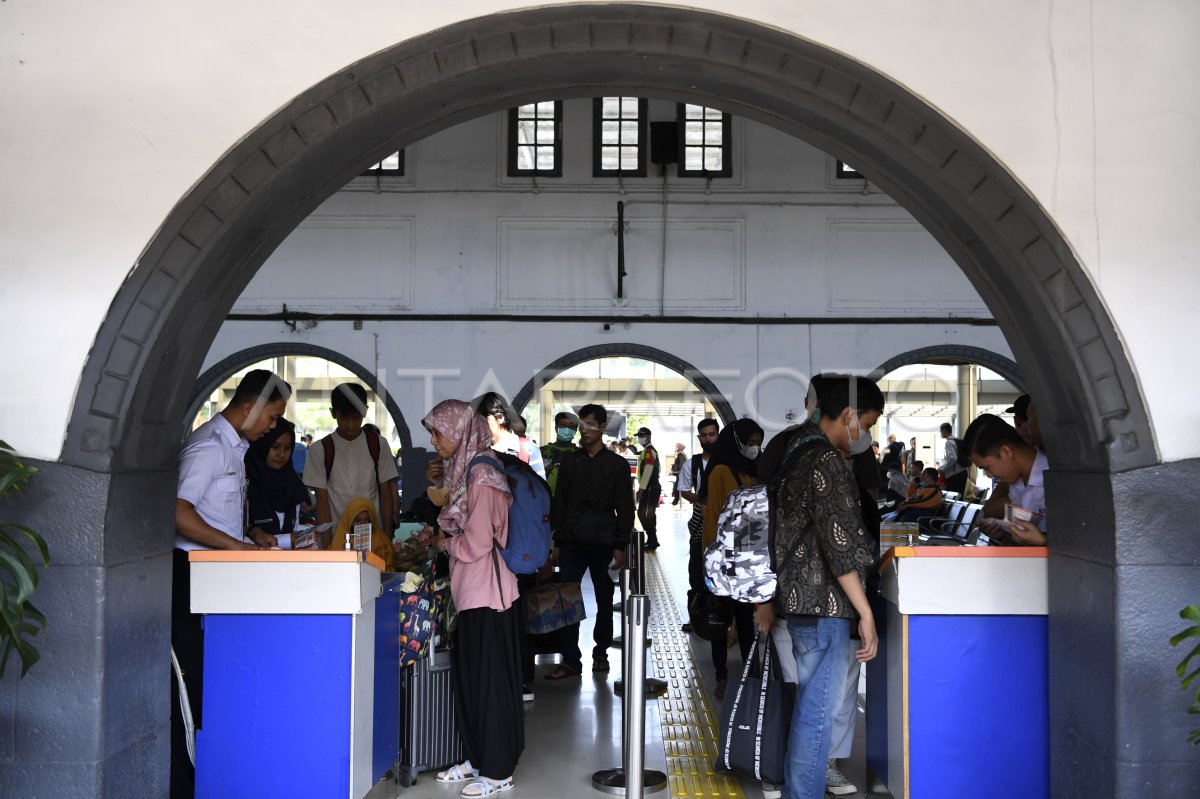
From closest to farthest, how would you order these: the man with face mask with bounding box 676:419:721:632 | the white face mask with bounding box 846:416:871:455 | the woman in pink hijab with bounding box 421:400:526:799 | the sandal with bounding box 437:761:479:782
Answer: the white face mask with bounding box 846:416:871:455 < the woman in pink hijab with bounding box 421:400:526:799 < the sandal with bounding box 437:761:479:782 < the man with face mask with bounding box 676:419:721:632

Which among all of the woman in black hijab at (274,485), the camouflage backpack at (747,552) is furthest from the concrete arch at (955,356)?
the camouflage backpack at (747,552)

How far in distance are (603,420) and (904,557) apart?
3.19 metres

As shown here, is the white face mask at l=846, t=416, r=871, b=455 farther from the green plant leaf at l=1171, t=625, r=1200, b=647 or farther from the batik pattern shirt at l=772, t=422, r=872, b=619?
the green plant leaf at l=1171, t=625, r=1200, b=647

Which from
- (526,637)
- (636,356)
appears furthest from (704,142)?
(526,637)

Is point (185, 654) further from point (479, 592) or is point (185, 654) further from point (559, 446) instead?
point (559, 446)

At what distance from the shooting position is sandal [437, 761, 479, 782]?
5.18m

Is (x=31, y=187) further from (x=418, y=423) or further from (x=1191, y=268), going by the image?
(x=418, y=423)

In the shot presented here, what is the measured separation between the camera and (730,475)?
7.12 m

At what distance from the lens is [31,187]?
13.1ft

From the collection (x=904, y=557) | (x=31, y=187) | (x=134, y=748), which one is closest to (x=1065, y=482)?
(x=904, y=557)

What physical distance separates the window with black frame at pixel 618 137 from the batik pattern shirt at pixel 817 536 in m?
10.3

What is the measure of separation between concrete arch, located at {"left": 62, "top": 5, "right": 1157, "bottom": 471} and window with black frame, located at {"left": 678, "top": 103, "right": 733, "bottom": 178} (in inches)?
390

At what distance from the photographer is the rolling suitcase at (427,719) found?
5125 mm

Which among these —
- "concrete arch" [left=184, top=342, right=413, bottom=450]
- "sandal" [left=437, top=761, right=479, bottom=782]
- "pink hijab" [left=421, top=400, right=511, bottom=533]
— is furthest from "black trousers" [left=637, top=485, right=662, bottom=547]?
"pink hijab" [left=421, top=400, right=511, bottom=533]
